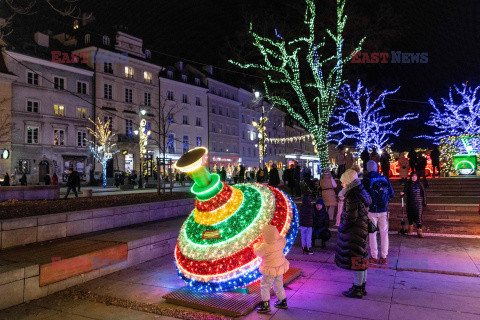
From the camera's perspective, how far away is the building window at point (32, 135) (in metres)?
35.9

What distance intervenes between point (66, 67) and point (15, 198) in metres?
28.6

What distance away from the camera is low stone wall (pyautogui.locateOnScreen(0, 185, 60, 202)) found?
13.4 m

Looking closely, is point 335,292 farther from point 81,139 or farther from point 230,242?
point 81,139

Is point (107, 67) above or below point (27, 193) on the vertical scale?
above

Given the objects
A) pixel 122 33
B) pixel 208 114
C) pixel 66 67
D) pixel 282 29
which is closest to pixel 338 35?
pixel 282 29

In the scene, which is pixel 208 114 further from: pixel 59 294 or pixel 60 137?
pixel 59 294

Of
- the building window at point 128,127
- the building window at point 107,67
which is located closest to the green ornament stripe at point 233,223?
the building window at point 107,67

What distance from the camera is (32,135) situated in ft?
119

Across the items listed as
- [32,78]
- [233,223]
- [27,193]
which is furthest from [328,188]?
[32,78]

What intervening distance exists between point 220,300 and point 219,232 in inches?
37.8

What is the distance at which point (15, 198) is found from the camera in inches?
541

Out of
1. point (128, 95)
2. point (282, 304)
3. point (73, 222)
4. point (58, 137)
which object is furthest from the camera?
point (128, 95)

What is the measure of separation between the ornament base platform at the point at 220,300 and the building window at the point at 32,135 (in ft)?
121

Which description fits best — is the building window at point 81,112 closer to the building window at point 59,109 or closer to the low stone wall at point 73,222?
the building window at point 59,109
